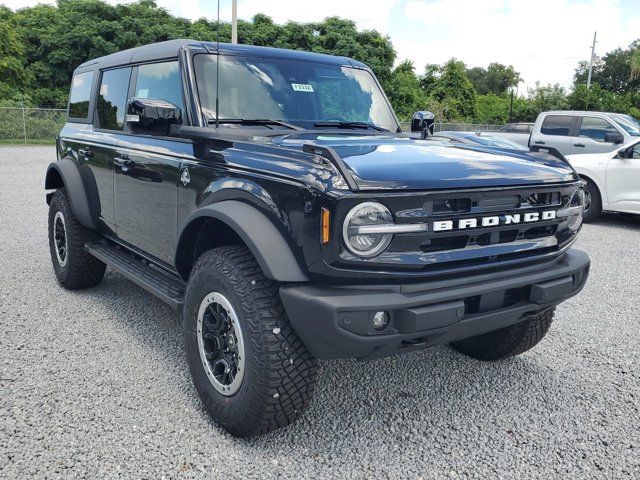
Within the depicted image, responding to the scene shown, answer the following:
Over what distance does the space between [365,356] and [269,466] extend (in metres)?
0.68

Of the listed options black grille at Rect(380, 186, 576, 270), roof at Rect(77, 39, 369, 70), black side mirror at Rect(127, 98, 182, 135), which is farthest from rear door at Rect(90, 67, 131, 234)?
black grille at Rect(380, 186, 576, 270)

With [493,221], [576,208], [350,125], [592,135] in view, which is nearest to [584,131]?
[592,135]

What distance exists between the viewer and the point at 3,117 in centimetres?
2505

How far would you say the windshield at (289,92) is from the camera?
348 centimetres

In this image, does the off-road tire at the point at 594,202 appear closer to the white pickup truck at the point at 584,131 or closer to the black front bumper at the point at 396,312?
the white pickup truck at the point at 584,131

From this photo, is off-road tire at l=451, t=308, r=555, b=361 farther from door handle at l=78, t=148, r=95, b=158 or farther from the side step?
door handle at l=78, t=148, r=95, b=158

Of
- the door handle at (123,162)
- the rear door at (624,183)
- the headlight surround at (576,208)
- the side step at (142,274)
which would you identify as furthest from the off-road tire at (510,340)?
the rear door at (624,183)

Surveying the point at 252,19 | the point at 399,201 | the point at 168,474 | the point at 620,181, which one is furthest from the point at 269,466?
the point at 252,19

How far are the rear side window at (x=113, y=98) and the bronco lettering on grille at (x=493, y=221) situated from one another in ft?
9.14

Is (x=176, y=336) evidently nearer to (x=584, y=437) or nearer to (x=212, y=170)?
(x=212, y=170)

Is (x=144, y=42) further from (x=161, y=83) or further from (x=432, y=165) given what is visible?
(x=432, y=165)

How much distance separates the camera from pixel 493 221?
8.66ft

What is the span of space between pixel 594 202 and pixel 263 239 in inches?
328

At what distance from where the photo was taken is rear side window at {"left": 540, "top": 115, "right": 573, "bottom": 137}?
11742 millimetres
